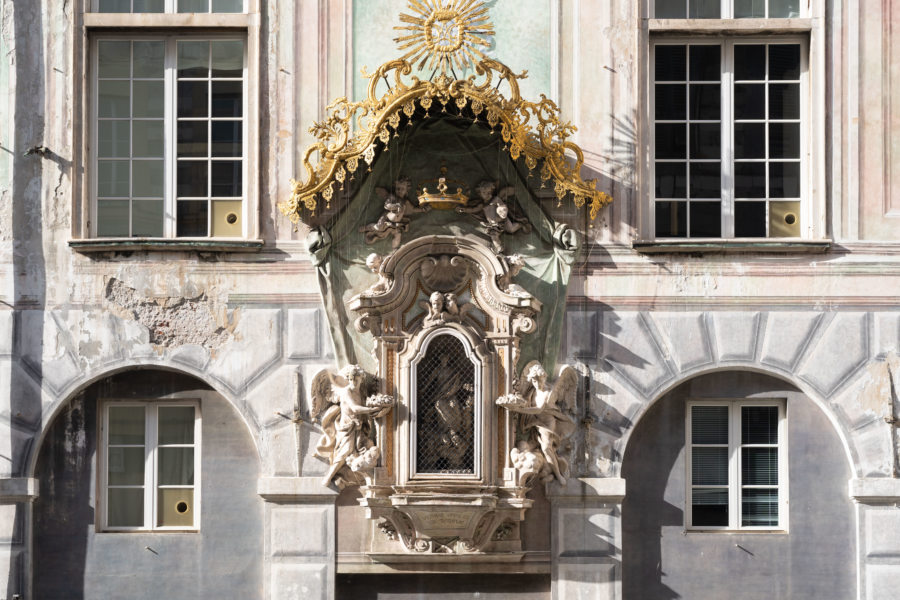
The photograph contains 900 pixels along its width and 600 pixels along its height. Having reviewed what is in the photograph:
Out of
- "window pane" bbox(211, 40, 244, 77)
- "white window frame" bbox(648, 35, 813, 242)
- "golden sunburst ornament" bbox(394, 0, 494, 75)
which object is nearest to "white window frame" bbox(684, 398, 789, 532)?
"white window frame" bbox(648, 35, 813, 242)

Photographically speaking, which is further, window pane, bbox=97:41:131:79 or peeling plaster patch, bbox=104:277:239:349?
window pane, bbox=97:41:131:79

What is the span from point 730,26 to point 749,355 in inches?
129

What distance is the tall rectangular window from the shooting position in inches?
586

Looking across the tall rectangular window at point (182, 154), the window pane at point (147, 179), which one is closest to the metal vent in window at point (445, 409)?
the tall rectangular window at point (182, 154)

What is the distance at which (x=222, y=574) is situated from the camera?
572 inches

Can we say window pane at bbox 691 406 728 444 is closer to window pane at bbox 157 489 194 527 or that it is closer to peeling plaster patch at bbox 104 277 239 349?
peeling plaster patch at bbox 104 277 239 349

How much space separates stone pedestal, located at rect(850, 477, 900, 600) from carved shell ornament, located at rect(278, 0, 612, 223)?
3803mm

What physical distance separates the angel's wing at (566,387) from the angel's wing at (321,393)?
86.8 inches

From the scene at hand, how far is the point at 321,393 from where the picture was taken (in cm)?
1445

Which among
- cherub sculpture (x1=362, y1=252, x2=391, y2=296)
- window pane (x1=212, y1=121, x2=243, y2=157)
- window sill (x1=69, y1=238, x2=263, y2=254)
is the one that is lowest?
cherub sculpture (x1=362, y1=252, x2=391, y2=296)

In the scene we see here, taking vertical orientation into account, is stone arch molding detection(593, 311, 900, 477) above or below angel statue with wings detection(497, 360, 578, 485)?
above

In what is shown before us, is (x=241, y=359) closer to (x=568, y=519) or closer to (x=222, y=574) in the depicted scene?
(x=222, y=574)

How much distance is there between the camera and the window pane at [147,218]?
48.8 ft

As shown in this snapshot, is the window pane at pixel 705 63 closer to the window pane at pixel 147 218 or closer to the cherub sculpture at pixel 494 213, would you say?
the cherub sculpture at pixel 494 213
